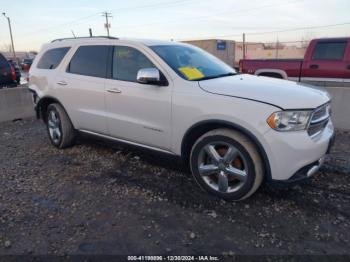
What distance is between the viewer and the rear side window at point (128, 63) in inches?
153

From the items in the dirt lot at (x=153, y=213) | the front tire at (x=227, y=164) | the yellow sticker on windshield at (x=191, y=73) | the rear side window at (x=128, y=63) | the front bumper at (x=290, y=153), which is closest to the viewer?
the dirt lot at (x=153, y=213)

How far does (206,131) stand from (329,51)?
5.61 metres

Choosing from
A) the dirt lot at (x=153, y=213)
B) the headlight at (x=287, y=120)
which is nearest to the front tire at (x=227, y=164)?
the dirt lot at (x=153, y=213)

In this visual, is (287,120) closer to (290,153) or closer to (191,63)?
(290,153)

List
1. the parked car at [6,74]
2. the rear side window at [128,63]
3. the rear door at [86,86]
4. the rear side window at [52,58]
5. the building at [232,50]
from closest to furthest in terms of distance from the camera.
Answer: the rear side window at [128,63]
the rear door at [86,86]
the rear side window at [52,58]
the parked car at [6,74]
the building at [232,50]

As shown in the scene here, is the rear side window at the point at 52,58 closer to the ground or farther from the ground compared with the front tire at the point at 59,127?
farther from the ground

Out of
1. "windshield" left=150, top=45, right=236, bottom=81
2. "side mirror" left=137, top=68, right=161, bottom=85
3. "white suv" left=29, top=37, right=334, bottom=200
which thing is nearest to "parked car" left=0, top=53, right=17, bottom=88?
"white suv" left=29, top=37, right=334, bottom=200

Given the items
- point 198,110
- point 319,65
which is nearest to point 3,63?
point 198,110

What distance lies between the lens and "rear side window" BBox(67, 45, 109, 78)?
14.2 ft

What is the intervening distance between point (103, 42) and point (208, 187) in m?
2.61

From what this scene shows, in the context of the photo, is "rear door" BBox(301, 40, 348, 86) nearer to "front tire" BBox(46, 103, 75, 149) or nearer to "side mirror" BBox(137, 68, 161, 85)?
"side mirror" BBox(137, 68, 161, 85)

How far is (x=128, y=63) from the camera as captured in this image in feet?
13.3

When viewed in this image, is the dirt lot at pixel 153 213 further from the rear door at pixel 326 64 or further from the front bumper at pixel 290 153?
the rear door at pixel 326 64

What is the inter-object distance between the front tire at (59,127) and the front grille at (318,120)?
12.1 feet
